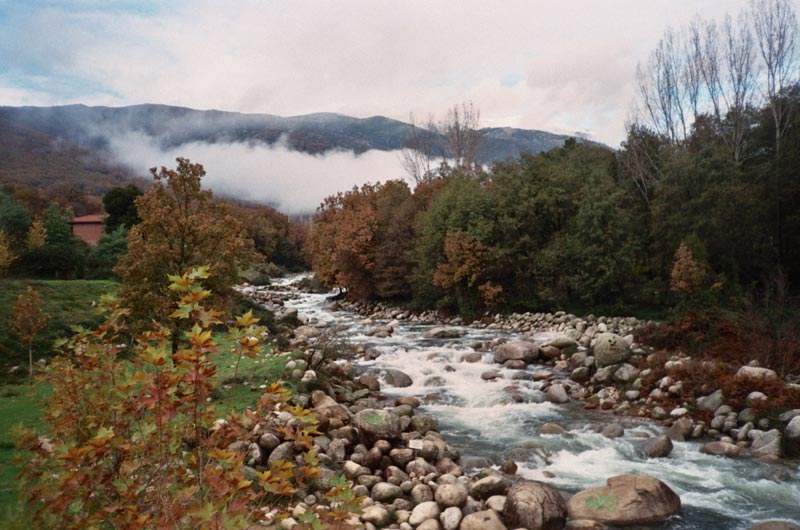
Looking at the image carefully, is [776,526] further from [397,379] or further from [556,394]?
[397,379]

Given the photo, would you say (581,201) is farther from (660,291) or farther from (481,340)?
(481,340)

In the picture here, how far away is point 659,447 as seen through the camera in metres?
9.27

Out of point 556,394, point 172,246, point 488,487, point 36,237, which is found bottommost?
point 556,394

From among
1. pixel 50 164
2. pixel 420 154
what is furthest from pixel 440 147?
pixel 50 164

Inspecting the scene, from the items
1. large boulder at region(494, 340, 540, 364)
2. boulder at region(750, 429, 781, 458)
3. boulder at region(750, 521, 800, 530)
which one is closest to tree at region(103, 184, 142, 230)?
large boulder at region(494, 340, 540, 364)

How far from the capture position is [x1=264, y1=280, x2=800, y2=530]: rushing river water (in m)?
7.34

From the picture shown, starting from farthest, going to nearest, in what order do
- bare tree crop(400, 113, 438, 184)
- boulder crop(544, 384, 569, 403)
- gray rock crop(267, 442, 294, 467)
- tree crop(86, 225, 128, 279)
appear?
bare tree crop(400, 113, 438, 184) < tree crop(86, 225, 128, 279) < boulder crop(544, 384, 569, 403) < gray rock crop(267, 442, 294, 467)

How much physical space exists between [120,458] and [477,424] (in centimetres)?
912

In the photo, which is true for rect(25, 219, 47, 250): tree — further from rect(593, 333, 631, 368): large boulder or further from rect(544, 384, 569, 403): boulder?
rect(593, 333, 631, 368): large boulder

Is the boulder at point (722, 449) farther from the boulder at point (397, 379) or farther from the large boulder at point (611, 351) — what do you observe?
the boulder at point (397, 379)

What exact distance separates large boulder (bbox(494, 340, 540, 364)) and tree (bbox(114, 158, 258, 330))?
900cm

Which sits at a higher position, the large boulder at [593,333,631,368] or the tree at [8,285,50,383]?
the tree at [8,285,50,383]

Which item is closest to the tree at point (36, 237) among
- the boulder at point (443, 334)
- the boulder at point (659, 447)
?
the boulder at point (443, 334)

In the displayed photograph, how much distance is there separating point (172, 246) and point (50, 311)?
9232mm
